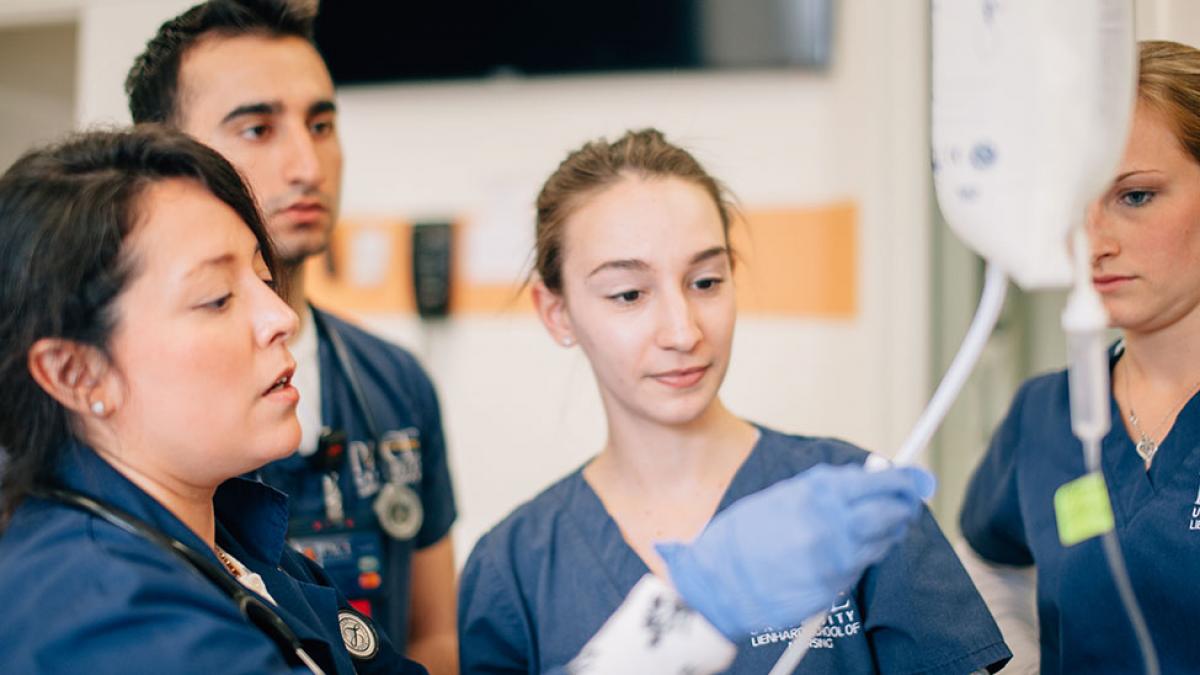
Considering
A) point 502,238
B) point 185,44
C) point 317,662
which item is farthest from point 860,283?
point 317,662

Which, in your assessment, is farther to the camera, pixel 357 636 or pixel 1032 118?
pixel 357 636

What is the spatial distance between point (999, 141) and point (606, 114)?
1.71 m

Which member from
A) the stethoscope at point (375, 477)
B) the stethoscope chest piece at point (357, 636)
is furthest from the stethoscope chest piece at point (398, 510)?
the stethoscope chest piece at point (357, 636)

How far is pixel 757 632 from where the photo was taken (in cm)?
121

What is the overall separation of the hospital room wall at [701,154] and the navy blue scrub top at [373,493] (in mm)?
700

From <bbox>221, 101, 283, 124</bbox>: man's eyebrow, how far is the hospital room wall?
35.4 inches

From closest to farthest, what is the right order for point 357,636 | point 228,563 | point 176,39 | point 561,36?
point 228,563 < point 357,636 < point 176,39 < point 561,36

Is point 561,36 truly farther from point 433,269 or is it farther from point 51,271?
point 51,271

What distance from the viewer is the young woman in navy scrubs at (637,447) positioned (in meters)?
1.28

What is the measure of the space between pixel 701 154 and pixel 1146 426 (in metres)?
0.98

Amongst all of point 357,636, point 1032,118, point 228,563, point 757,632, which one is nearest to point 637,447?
point 757,632

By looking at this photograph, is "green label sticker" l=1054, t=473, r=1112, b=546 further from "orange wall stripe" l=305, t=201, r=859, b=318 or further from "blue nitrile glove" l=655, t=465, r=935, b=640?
"orange wall stripe" l=305, t=201, r=859, b=318

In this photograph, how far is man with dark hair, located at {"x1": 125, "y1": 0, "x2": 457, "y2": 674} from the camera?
4.95 feet

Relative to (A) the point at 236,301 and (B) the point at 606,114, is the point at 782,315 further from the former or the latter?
(A) the point at 236,301
